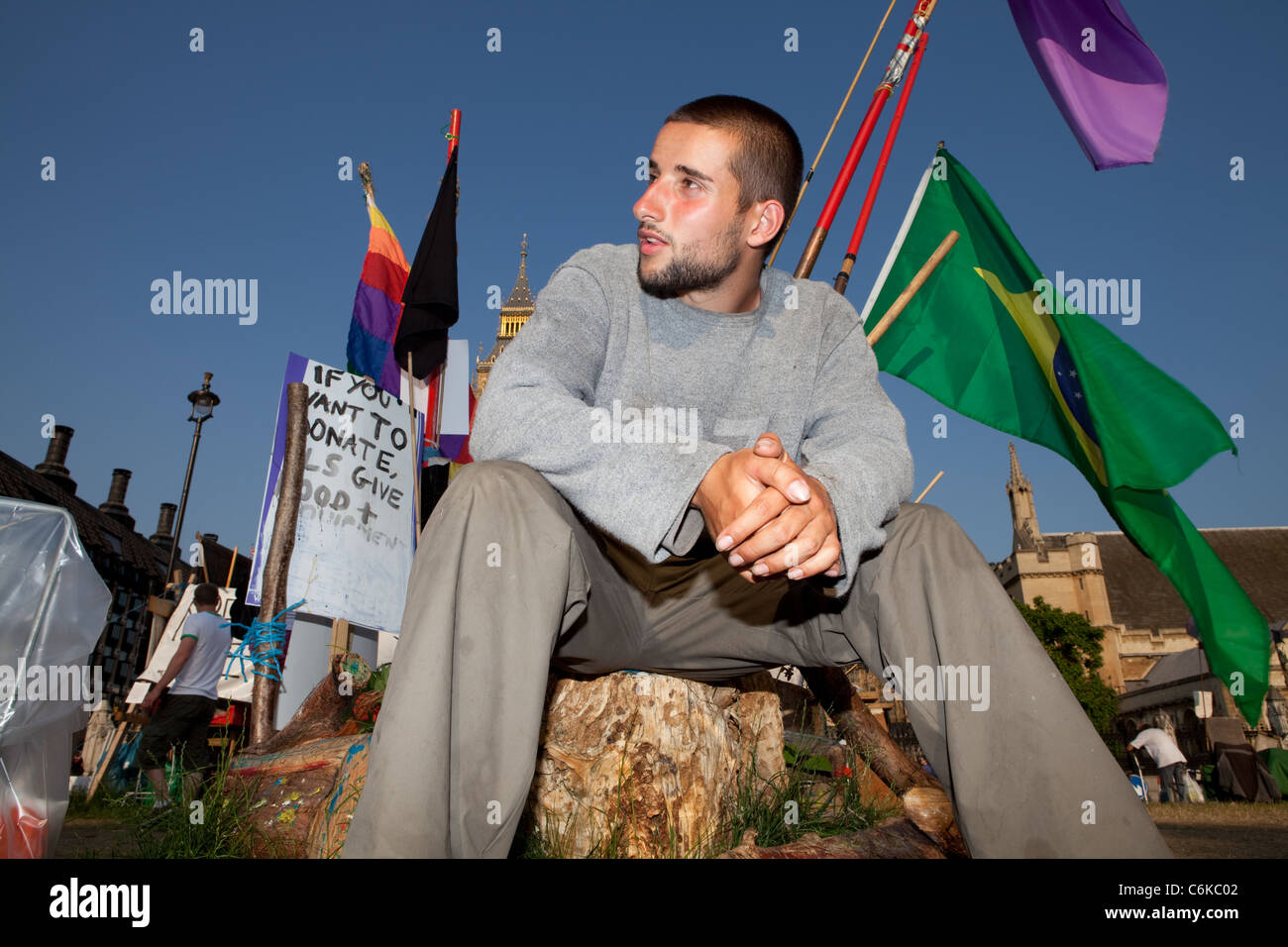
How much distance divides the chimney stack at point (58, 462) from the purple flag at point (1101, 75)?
45119 mm

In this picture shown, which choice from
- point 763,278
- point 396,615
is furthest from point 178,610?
point 763,278

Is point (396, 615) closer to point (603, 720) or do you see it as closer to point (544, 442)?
point (603, 720)

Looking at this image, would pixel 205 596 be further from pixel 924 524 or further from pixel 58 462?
pixel 58 462

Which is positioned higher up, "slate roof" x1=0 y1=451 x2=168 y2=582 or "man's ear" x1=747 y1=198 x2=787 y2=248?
"slate roof" x1=0 y1=451 x2=168 y2=582

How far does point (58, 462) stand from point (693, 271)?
48.9 metres

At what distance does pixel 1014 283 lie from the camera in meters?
6.40

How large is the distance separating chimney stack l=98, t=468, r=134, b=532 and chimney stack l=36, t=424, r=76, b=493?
5191 mm

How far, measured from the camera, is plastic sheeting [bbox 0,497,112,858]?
247cm

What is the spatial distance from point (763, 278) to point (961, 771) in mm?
1516

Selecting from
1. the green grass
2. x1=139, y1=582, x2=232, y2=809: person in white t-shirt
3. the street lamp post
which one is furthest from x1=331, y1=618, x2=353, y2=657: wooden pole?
the street lamp post

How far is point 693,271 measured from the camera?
6.68 feet

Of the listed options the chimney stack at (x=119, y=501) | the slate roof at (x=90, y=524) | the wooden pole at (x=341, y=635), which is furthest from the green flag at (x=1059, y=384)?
the chimney stack at (x=119, y=501)

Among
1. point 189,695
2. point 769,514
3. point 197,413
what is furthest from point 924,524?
point 197,413

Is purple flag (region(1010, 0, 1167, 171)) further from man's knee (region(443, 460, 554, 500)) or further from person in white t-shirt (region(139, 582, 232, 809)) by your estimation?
person in white t-shirt (region(139, 582, 232, 809))
